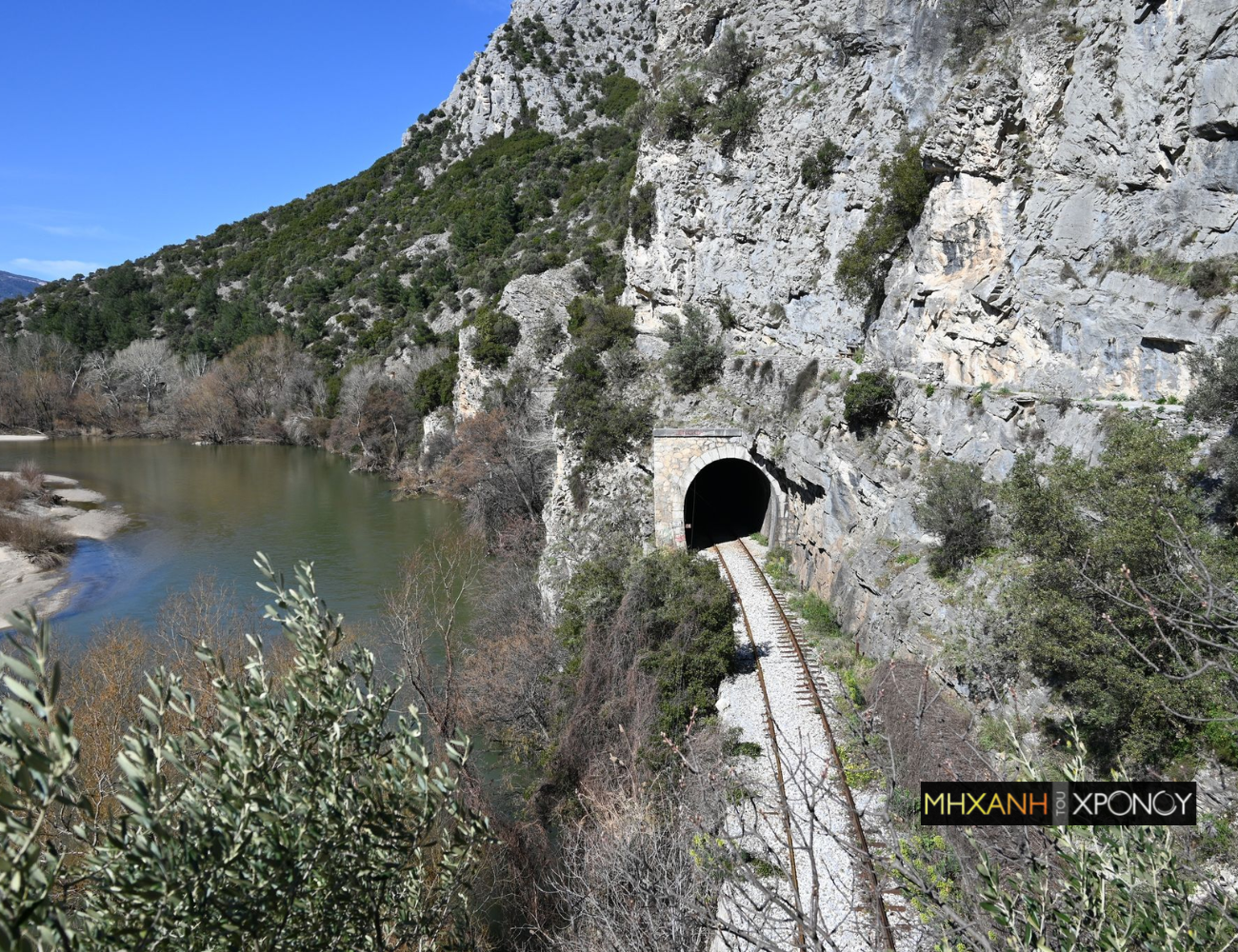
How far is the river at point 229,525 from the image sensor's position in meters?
24.0

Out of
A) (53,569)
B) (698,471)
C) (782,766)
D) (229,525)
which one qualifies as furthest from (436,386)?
(782,766)

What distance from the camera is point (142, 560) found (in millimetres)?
27688

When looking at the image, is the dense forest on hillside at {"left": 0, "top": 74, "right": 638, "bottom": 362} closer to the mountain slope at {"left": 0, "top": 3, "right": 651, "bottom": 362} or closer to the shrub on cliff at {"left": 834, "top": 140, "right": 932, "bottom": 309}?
the mountain slope at {"left": 0, "top": 3, "right": 651, "bottom": 362}

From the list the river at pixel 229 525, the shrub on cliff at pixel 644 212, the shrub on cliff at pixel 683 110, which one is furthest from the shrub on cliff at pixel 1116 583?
the shrub on cliff at pixel 644 212

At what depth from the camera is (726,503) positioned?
27.7 metres

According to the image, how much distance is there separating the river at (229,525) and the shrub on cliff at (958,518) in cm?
1566

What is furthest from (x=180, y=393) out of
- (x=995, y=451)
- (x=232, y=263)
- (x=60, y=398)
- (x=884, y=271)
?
(x=995, y=451)

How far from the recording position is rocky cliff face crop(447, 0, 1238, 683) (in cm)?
1116

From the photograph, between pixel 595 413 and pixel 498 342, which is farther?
pixel 498 342

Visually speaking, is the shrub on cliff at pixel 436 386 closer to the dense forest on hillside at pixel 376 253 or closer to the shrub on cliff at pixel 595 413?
the dense forest on hillside at pixel 376 253

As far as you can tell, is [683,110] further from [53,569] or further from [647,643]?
[53,569]

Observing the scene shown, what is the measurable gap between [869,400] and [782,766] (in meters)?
8.92

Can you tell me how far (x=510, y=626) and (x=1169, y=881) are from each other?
17104mm

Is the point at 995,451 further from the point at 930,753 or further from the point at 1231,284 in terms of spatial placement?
the point at 930,753
